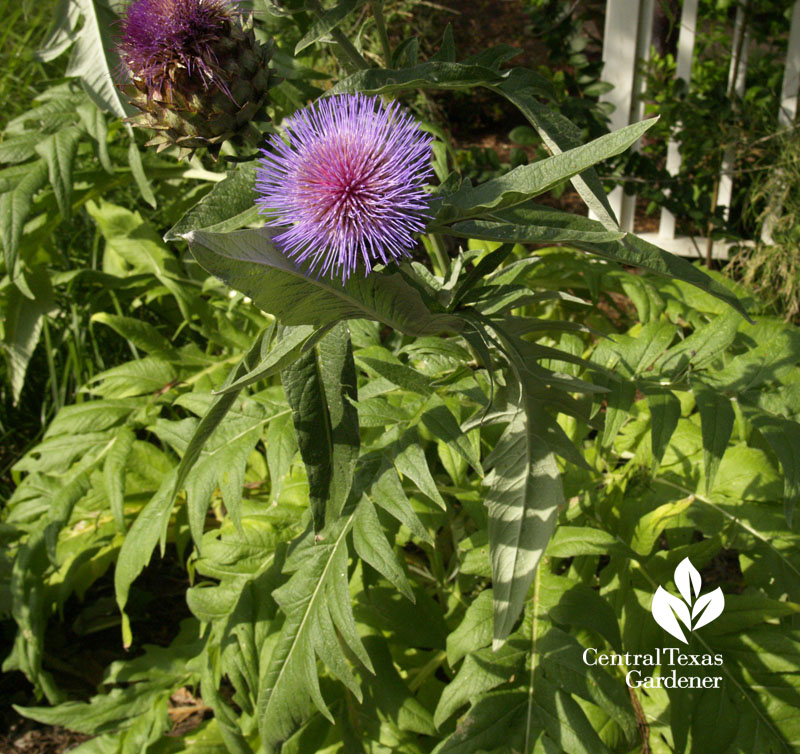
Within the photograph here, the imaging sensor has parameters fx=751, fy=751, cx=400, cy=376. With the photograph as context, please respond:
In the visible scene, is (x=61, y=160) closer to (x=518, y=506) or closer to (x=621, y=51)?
(x=518, y=506)

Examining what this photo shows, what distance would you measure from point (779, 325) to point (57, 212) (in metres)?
1.30

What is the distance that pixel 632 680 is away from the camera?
97cm

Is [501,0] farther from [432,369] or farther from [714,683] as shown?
[714,683]

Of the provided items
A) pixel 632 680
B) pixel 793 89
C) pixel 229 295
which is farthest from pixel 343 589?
pixel 793 89

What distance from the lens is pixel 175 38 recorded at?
2.28 ft

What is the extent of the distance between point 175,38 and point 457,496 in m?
0.64

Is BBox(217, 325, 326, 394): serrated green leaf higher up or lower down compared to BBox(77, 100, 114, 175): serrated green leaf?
lower down

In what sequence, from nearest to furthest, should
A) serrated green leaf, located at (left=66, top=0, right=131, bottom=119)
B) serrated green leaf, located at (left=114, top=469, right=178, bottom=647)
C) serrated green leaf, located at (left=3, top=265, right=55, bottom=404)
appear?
serrated green leaf, located at (left=114, top=469, right=178, bottom=647), serrated green leaf, located at (left=66, top=0, right=131, bottom=119), serrated green leaf, located at (left=3, top=265, right=55, bottom=404)

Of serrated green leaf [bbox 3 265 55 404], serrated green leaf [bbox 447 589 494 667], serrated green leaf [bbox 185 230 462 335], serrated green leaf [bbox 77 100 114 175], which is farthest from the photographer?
serrated green leaf [bbox 3 265 55 404]

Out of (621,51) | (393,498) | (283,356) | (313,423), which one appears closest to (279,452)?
(393,498)

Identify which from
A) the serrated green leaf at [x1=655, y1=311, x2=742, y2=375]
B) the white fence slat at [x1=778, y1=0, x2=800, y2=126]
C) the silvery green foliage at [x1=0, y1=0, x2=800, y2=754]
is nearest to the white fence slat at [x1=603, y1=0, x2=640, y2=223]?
the white fence slat at [x1=778, y1=0, x2=800, y2=126]

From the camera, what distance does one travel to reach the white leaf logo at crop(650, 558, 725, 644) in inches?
35.6

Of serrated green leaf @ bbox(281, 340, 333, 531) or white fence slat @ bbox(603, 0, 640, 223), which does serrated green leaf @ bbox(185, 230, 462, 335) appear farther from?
white fence slat @ bbox(603, 0, 640, 223)

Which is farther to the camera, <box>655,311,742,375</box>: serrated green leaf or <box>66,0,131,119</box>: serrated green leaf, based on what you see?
<box>66,0,131,119</box>: serrated green leaf
